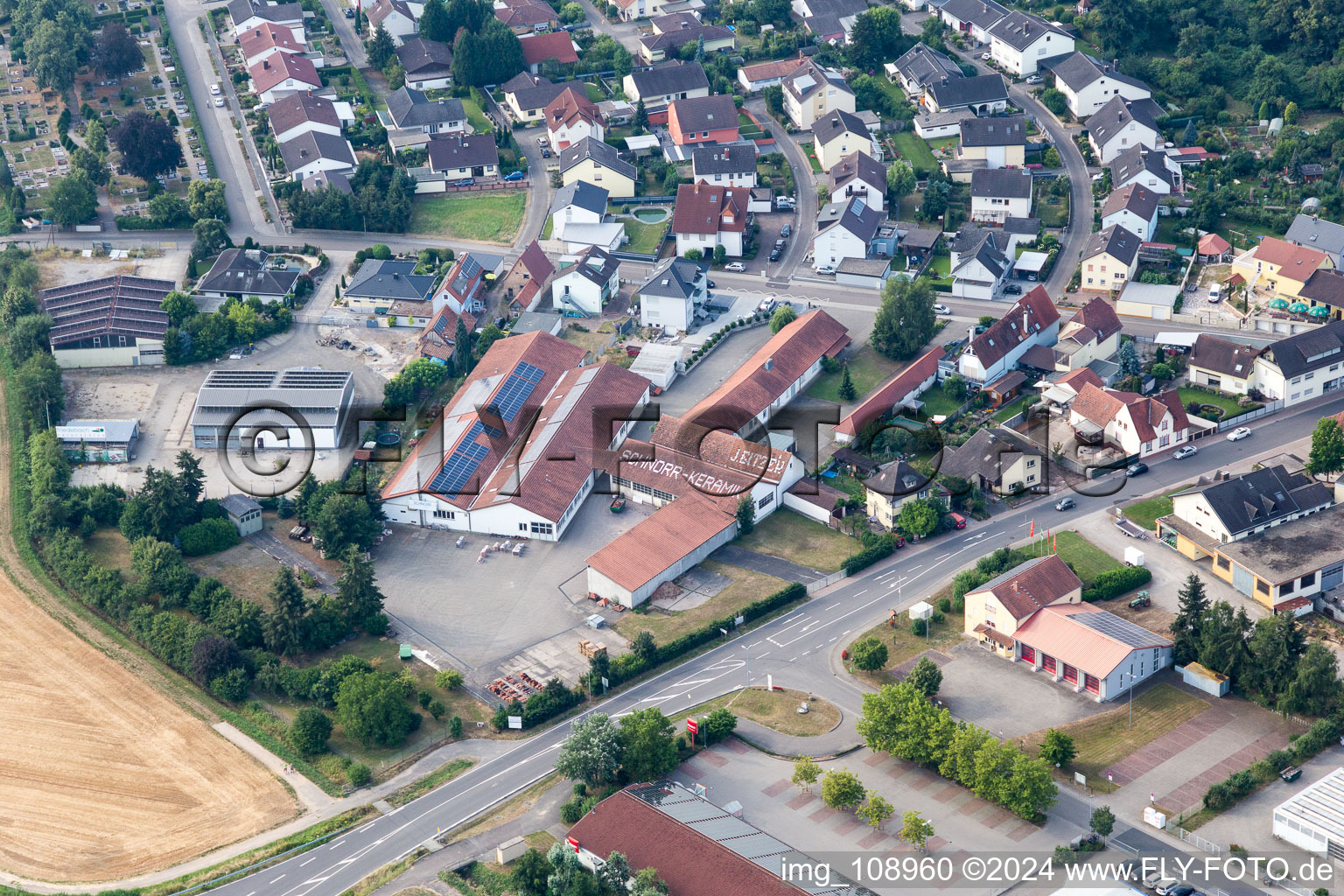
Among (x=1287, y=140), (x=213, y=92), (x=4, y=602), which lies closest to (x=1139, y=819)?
(x=4, y=602)

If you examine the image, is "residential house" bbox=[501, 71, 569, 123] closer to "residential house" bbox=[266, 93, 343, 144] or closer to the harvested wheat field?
"residential house" bbox=[266, 93, 343, 144]

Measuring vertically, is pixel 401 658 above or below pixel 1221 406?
below

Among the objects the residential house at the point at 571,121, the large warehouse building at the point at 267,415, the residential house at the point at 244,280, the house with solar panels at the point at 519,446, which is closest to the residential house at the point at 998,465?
the house with solar panels at the point at 519,446

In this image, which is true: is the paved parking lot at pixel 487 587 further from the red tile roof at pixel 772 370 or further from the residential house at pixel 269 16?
the residential house at pixel 269 16

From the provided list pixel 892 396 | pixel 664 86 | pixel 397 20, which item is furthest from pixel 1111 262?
pixel 397 20

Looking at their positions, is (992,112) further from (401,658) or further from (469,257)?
(401,658)

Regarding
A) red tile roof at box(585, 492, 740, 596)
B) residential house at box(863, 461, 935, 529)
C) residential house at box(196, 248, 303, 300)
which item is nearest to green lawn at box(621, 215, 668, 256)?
residential house at box(196, 248, 303, 300)

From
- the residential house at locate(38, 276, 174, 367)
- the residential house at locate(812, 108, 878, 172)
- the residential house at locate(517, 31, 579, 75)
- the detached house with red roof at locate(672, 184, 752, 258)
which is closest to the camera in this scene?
the residential house at locate(38, 276, 174, 367)
